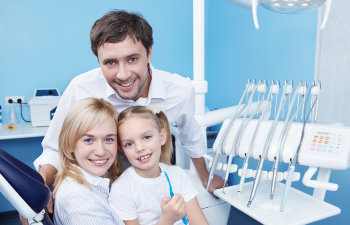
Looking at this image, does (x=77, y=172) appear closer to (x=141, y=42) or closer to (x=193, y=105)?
(x=141, y=42)

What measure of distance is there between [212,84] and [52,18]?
1.66m

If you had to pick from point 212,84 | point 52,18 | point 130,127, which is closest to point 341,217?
point 130,127

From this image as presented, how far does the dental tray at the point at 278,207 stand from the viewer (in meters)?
1.02

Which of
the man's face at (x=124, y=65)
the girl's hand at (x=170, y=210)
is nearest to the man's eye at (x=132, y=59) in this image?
the man's face at (x=124, y=65)

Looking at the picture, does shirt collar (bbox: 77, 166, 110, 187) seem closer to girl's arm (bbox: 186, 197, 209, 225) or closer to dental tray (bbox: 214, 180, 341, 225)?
girl's arm (bbox: 186, 197, 209, 225)

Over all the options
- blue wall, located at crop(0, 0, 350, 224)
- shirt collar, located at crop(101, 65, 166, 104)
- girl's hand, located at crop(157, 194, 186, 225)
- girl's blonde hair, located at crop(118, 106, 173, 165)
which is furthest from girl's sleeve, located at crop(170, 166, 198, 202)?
blue wall, located at crop(0, 0, 350, 224)

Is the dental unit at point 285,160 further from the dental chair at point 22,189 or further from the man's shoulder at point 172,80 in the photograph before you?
the dental chair at point 22,189

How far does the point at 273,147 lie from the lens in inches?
45.4

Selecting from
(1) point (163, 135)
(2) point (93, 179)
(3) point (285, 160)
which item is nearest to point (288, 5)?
(3) point (285, 160)

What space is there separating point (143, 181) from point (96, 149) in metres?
0.21

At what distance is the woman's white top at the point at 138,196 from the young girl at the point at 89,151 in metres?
0.04

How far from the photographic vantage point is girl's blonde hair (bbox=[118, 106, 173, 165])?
1157mm

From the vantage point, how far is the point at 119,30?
1.11 m

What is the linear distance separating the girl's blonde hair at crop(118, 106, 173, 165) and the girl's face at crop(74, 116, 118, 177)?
0.30 ft
